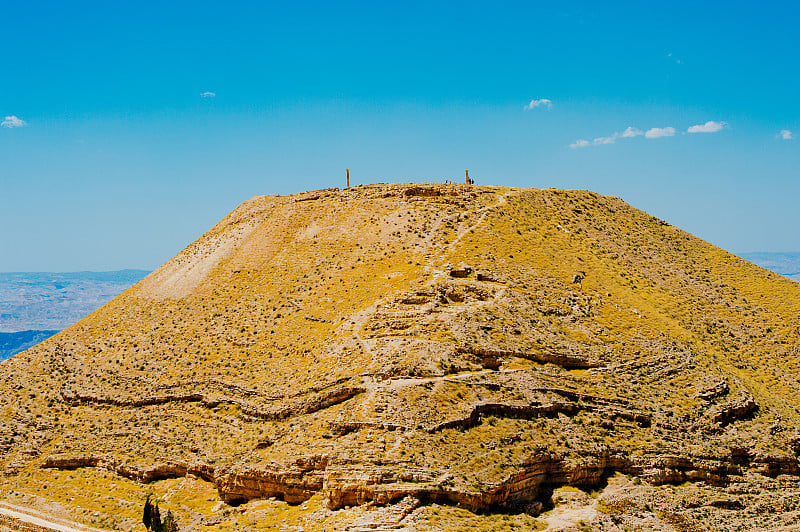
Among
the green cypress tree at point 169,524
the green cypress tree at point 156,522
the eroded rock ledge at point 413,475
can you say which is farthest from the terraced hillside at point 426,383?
the green cypress tree at point 156,522

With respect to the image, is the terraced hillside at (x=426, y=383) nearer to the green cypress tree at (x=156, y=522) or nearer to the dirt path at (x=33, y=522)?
the dirt path at (x=33, y=522)

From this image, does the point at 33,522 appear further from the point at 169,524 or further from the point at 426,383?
the point at 426,383

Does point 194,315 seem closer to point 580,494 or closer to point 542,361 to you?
point 542,361

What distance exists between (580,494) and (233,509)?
69.0 feet

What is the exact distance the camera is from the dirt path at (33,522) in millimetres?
43625

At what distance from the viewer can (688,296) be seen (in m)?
64.1

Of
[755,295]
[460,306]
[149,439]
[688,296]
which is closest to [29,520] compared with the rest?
[149,439]

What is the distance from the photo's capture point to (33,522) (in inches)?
1748

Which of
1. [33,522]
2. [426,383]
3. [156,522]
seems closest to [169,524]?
[156,522]

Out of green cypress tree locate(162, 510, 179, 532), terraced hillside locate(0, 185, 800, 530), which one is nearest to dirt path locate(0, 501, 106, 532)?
terraced hillside locate(0, 185, 800, 530)

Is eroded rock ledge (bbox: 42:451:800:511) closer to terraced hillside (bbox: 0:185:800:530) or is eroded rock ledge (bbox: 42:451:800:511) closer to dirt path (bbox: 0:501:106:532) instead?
terraced hillside (bbox: 0:185:800:530)

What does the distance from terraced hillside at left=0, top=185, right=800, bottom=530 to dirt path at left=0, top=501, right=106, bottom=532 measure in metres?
1.09

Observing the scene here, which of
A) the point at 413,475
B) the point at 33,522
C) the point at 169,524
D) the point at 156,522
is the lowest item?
the point at 33,522

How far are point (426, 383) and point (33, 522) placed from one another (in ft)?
84.5
